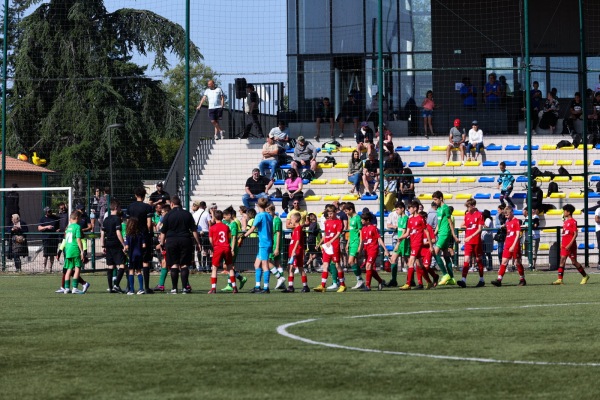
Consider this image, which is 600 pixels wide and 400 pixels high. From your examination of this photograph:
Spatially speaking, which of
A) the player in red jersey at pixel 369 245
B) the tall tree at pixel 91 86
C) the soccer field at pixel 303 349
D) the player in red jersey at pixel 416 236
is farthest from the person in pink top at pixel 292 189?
the tall tree at pixel 91 86

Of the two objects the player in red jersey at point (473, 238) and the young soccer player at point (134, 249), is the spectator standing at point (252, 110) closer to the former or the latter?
the player in red jersey at point (473, 238)

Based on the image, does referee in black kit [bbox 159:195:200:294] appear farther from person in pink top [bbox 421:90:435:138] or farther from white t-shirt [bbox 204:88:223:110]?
person in pink top [bbox 421:90:435:138]

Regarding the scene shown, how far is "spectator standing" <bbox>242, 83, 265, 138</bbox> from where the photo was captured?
3450cm

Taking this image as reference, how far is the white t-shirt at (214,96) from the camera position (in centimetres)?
3400

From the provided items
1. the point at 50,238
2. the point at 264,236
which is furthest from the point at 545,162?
the point at 264,236

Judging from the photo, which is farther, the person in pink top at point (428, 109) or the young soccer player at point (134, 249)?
the person in pink top at point (428, 109)

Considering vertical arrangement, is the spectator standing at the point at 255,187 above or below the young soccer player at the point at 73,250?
above

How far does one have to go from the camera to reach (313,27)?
1483 inches

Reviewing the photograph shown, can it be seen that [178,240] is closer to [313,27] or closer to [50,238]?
[50,238]

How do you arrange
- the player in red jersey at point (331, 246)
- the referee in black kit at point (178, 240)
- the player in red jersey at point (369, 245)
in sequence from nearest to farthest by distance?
1. the referee in black kit at point (178, 240)
2. the player in red jersey at point (331, 246)
3. the player in red jersey at point (369, 245)

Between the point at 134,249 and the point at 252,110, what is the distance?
15466 mm

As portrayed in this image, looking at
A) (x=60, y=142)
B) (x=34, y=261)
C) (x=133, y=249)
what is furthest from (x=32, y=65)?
(x=133, y=249)

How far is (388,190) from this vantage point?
99.5 ft

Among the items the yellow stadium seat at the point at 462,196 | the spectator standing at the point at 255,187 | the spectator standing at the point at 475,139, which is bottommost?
the yellow stadium seat at the point at 462,196
